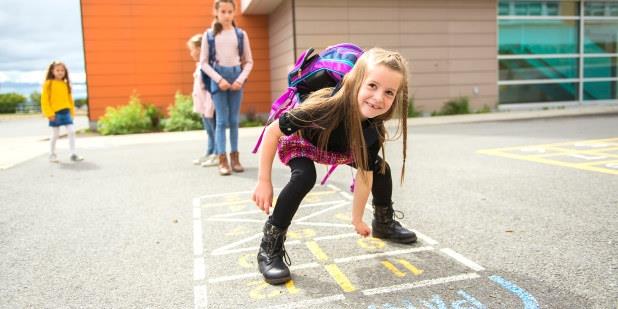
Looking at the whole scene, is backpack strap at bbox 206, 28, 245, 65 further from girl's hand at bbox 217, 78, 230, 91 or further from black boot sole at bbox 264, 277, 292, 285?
black boot sole at bbox 264, 277, 292, 285

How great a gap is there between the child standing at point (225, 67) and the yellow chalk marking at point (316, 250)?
9.34ft

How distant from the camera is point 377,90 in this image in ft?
7.84

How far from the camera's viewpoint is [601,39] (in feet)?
57.9

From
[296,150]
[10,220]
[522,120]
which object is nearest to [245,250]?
[296,150]

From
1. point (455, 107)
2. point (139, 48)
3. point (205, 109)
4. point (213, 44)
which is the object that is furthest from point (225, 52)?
point (455, 107)

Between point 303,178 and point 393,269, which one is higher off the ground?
point 303,178

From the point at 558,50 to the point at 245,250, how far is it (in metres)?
17.1

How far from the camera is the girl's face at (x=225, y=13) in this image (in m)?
5.48

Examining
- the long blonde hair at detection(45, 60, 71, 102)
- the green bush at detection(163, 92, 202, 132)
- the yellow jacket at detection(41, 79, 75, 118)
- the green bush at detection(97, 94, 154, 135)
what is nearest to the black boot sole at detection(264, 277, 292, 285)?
the yellow jacket at detection(41, 79, 75, 118)

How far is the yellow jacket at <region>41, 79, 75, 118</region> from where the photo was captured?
7.46 m

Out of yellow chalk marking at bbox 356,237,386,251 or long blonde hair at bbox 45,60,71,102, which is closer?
yellow chalk marking at bbox 356,237,386,251

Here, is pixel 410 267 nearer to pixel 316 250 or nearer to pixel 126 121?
pixel 316 250

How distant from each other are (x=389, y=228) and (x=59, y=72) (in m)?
6.58

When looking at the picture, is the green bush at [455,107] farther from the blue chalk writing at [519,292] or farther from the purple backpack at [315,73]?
the blue chalk writing at [519,292]
